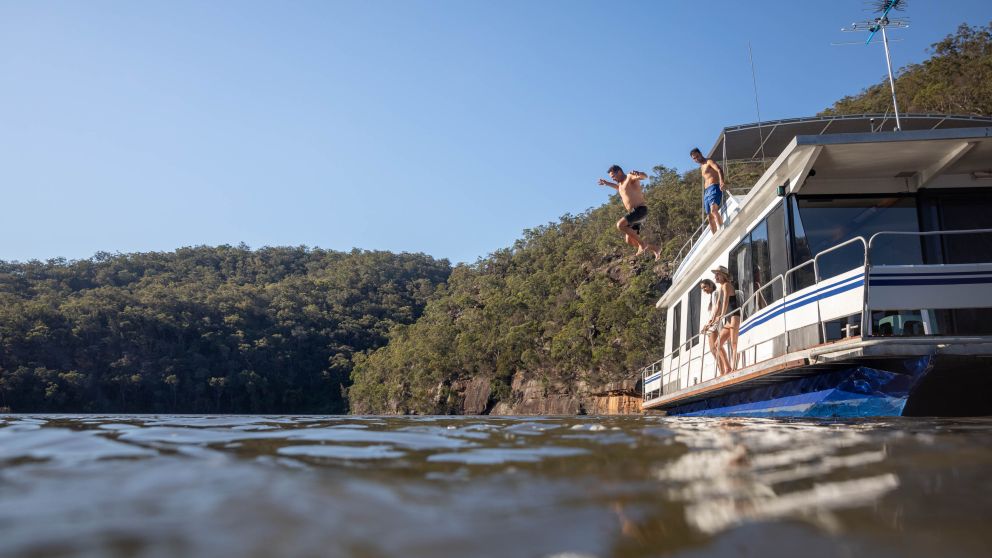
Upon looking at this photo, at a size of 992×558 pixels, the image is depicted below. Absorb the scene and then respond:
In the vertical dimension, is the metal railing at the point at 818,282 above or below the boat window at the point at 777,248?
below

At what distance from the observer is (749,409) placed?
8367 millimetres

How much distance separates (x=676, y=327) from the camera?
44.4 feet

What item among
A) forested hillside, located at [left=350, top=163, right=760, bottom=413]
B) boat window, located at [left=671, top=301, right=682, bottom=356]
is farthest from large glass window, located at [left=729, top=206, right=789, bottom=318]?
forested hillside, located at [left=350, top=163, right=760, bottom=413]

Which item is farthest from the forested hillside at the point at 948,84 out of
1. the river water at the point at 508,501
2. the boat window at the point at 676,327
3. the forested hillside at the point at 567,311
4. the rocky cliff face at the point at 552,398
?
the river water at the point at 508,501

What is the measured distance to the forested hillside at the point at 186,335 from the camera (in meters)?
→ 60.5

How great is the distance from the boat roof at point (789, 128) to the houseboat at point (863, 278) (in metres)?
1.83

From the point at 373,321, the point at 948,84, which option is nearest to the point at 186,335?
the point at 373,321

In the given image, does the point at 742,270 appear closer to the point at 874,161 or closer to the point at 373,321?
the point at 874,161

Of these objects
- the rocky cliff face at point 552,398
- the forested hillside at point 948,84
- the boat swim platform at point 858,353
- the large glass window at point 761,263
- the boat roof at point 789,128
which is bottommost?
the boat swim platform at point 858,353

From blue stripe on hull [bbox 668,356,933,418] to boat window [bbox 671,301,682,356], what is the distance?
205 inches

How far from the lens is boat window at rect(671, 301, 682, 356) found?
13159 mm

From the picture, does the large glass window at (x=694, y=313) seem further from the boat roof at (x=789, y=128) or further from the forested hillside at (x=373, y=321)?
→ the forested hillside at (x=373, y=321)

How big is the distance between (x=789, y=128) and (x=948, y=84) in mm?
24433


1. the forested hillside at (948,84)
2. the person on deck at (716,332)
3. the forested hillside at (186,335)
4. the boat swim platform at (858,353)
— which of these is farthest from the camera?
the forested hillside at (186,335)
